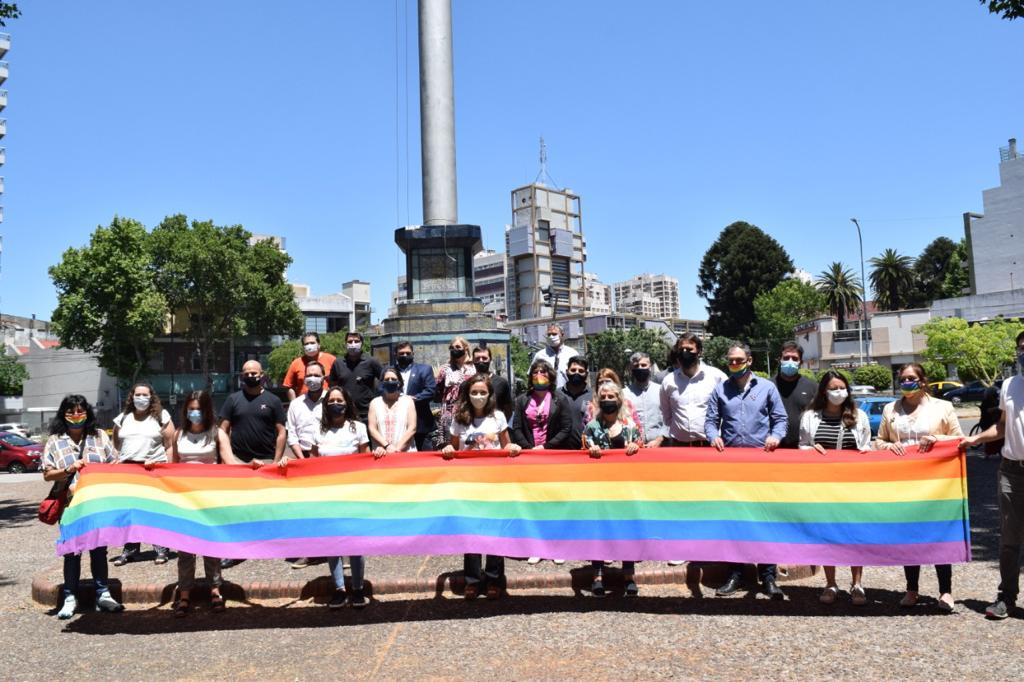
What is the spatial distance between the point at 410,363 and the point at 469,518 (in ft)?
10.1

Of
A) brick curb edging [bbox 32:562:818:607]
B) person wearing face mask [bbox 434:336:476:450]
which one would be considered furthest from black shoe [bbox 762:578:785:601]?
person wearing face mask [bbox 434:336:476:450]

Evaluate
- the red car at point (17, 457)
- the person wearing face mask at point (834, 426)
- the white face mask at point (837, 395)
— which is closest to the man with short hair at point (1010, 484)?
the person wearing face mask at point (834, 426)

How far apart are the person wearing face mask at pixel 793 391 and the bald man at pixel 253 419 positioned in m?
4.60

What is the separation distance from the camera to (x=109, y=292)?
1909 inches

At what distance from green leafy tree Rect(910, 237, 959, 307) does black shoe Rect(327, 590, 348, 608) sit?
90609 millimetres

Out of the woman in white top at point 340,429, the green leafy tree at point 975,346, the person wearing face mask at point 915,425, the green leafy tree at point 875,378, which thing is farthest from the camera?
the green leafy tree at point 875,378

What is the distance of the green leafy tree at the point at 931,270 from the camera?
86.9m

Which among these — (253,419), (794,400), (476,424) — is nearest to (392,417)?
(476,424)

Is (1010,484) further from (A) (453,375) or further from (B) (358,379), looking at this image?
(B) (358,379)

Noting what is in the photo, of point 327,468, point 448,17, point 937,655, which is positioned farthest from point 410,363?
point 448,17

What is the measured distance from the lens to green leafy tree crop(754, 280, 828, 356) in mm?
75312

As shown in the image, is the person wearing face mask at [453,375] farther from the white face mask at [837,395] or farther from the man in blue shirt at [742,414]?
the white face mask at [837,395]

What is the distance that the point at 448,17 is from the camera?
2630 cm

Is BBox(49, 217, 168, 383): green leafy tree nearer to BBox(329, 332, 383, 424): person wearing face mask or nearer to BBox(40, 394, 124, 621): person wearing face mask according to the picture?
BBox(329, 332, 383, 424): person wearing face mask
